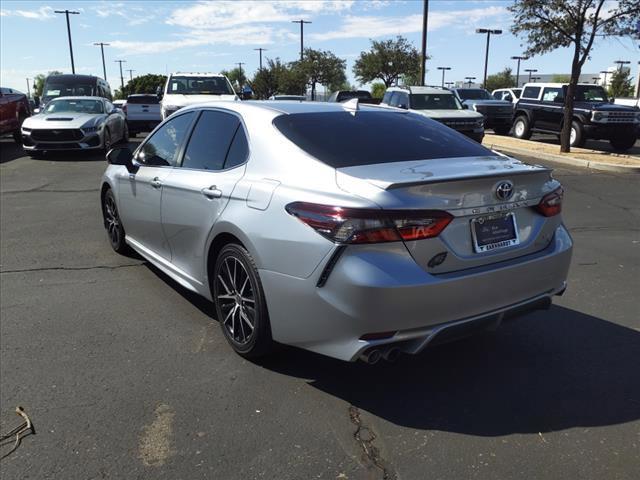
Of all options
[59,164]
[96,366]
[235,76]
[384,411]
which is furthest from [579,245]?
[235,76]

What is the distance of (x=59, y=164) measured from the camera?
44.7 ft

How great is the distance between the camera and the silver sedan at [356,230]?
9.05 feet

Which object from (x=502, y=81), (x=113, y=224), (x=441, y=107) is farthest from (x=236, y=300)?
(x=502, y=81)

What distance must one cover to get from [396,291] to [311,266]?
17.6 inches

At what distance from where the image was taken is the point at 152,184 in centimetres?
451

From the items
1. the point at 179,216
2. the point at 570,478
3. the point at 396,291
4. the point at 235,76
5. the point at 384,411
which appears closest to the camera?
the point at 570,478

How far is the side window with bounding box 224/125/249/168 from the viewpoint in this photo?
361 cm

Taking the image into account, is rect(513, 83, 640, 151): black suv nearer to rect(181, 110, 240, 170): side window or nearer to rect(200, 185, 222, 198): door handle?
rect(181, 110, 240, 170): side window

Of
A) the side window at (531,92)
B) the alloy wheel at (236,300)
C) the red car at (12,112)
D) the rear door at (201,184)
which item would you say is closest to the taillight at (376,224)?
the alloy wheel at (236,300)

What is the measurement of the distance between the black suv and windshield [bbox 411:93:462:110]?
11.7ft

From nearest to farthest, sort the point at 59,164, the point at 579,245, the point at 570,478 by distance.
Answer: the point at 570,478
the point at 579,245
the point at 59,164

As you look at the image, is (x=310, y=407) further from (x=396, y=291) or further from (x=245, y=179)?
(x=245, y=179)

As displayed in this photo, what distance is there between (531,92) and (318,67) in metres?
40.5

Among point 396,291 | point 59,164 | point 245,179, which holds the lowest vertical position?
point 59,164
